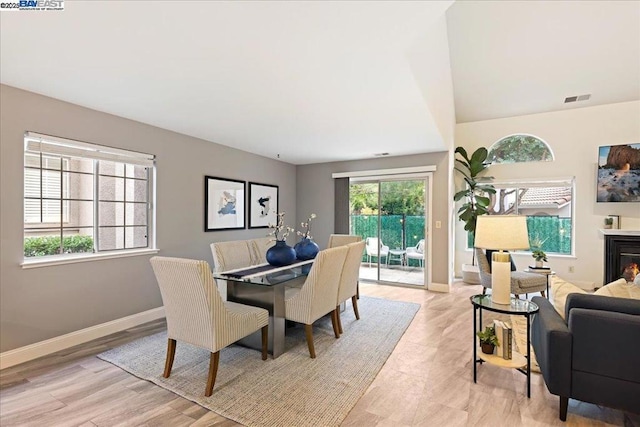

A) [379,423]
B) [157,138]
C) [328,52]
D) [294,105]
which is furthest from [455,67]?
[379,423]

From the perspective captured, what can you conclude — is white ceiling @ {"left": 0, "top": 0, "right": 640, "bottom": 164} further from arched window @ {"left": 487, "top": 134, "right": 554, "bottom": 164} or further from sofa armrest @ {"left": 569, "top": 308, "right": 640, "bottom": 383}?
sofa armrest @ {"left": 569, "top": 308, "right": 640, "bottom": 383}

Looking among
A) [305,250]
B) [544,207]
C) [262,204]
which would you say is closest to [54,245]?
[305,250]

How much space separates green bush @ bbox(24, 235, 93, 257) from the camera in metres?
2.84

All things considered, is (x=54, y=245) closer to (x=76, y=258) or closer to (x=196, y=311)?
(x=76, y=258)

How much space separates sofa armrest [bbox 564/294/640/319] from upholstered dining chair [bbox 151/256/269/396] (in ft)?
7.91

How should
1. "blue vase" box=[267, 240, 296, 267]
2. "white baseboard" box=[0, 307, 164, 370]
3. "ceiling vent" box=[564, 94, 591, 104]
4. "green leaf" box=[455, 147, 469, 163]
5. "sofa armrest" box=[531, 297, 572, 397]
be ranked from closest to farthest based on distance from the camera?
"sofa armrest" box=[531, 297, 572, 397]
"white baseboard" box=[0, 307, 164, 370]
"blue vase" box=[267, 240, 296, 267]
"ceiling vent" box=[564, 94, 591, 104]
"green leaf" box=[455, 147, 469, 163]

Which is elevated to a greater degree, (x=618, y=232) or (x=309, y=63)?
(x=309, y=63)

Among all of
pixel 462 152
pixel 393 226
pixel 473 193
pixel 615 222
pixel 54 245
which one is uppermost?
pixel 462 152

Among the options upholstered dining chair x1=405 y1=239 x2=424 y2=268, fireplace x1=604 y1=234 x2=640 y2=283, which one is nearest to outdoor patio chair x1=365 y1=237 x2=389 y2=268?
upholstered dining chair x1=405 y1=239 x2=424 y2=268

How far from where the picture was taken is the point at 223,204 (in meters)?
Answer: 4.69

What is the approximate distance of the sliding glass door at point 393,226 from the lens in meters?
5.38

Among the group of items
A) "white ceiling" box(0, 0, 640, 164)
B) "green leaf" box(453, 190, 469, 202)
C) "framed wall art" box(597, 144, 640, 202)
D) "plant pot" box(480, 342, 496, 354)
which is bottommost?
"plant pot" box(480, 342, 496, 354)

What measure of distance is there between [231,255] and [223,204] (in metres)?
1.30

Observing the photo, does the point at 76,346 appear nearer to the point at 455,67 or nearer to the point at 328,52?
the point at 328,52
